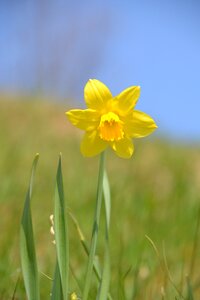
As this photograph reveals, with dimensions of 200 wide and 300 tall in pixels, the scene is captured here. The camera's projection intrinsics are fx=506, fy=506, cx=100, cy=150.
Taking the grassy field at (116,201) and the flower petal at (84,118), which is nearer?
the flower petal at (84,118)

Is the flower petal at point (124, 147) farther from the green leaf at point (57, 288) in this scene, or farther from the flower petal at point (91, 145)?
the green leaf at point (57, 288)

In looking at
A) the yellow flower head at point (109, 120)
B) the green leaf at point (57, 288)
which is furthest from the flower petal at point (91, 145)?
the green leaf at point (57, 288)

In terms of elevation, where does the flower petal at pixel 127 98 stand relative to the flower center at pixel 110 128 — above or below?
above

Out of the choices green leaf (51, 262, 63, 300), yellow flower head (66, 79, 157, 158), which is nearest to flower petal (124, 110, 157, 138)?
yellow flower head (66, 79, 157, 158)

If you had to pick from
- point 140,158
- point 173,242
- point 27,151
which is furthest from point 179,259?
point 140,158

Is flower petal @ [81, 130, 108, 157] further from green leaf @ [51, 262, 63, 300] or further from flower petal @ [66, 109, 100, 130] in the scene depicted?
green leaf @ [51, 262, 63, 300]

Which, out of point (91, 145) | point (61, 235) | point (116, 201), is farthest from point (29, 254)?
point (116, 201)
